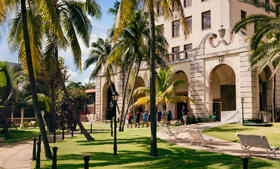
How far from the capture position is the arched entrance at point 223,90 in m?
28.7

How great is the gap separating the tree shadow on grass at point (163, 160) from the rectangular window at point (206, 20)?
21812 mm

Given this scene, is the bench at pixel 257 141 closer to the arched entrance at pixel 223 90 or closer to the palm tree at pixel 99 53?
the arched entrance at pixel 223 90

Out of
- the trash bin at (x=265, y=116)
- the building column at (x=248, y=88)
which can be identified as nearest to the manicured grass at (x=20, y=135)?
the building column at (x=248, y=88)

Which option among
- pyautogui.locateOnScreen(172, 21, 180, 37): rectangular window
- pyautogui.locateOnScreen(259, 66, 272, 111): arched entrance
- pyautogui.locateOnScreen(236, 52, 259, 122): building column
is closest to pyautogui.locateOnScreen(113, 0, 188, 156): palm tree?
pyautogui.locateOnScreen(236, 52, 259, 122): building column

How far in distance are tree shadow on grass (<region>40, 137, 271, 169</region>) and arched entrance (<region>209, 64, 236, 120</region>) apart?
752 inches

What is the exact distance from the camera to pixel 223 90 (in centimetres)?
2933

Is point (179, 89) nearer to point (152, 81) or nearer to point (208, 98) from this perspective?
point (208, 98)

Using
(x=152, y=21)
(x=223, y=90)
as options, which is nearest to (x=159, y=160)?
(x=152, y=21)

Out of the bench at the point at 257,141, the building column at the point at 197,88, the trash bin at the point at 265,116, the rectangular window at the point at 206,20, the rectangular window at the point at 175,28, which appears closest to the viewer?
the bench at the point at 257,141

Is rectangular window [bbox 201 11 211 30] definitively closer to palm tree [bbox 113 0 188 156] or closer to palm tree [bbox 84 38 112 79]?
palm tree [bbox 84 38 112 79]

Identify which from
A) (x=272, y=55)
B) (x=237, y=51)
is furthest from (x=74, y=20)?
(x=237, y=51)

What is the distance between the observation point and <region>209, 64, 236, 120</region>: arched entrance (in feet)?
94.1

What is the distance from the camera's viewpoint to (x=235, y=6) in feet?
94.3

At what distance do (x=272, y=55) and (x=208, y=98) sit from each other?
9523mm
